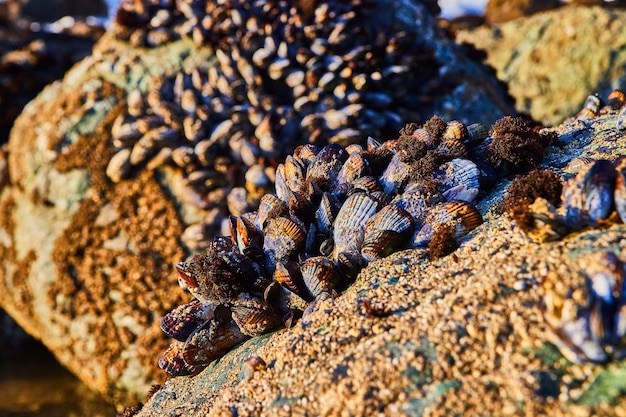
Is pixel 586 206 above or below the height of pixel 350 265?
above

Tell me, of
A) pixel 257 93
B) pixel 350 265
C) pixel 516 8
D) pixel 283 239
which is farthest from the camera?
pixel 516 8

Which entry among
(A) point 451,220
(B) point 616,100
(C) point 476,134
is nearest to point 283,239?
(A) point 451,220

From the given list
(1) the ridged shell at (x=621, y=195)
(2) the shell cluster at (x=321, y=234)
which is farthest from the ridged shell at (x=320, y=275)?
(1) the ridged shell at (x=621, y=195)

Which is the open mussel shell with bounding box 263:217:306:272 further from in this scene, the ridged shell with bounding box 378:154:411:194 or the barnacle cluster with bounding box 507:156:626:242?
the barnacle cluster with bounding box 507:156:626:242

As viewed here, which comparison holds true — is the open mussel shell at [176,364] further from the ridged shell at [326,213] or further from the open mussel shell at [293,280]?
the ridged shell at [326,213]

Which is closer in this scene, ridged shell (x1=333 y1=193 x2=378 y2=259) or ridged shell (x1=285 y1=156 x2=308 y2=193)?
ridged shell (x1=333 y1=193 x2=378 y2=259)

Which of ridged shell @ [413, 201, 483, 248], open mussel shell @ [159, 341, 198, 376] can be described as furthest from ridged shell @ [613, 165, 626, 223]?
open mussel shell @ [159, 341, 198, 376]

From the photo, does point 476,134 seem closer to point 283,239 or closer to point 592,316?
point 283,239
